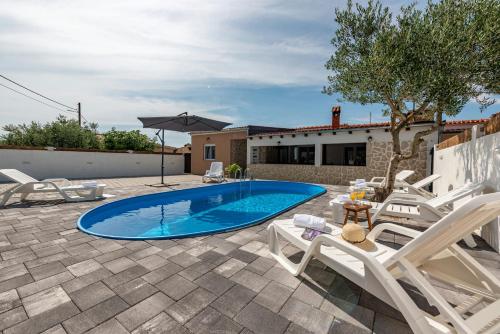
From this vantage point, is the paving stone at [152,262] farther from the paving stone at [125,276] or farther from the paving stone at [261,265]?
the paving stone at [261,265]

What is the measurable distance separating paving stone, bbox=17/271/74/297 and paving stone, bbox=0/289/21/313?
0.05 m

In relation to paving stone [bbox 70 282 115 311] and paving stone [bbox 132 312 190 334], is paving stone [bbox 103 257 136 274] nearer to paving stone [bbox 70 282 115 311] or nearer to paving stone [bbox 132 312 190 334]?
paving stone [bbox 70 282 115 311]

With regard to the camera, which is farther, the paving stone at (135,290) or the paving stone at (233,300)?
the paving stone at (135,290)

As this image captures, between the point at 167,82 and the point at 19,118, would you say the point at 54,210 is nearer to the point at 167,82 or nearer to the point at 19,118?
the point at 167,82

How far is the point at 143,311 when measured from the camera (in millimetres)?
2199

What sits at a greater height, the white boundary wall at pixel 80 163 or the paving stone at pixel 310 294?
the white boundary wall at pixel 80 163

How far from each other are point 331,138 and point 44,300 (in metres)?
13.6

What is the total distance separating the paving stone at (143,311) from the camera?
2049mm

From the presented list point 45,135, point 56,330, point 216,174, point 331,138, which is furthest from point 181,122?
point 45,135

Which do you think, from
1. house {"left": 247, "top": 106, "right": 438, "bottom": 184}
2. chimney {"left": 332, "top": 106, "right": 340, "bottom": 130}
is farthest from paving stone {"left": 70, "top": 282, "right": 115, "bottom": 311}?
chimney {"left": 332, "top": 106, "right": 340, "bottom": 130}

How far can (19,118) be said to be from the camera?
19.3m

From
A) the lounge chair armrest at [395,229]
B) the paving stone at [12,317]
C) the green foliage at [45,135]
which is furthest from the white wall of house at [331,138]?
the green foliage at [45,135]

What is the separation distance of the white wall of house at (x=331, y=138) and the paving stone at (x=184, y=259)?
11.9m

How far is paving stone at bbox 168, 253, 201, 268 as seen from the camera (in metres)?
3.23
